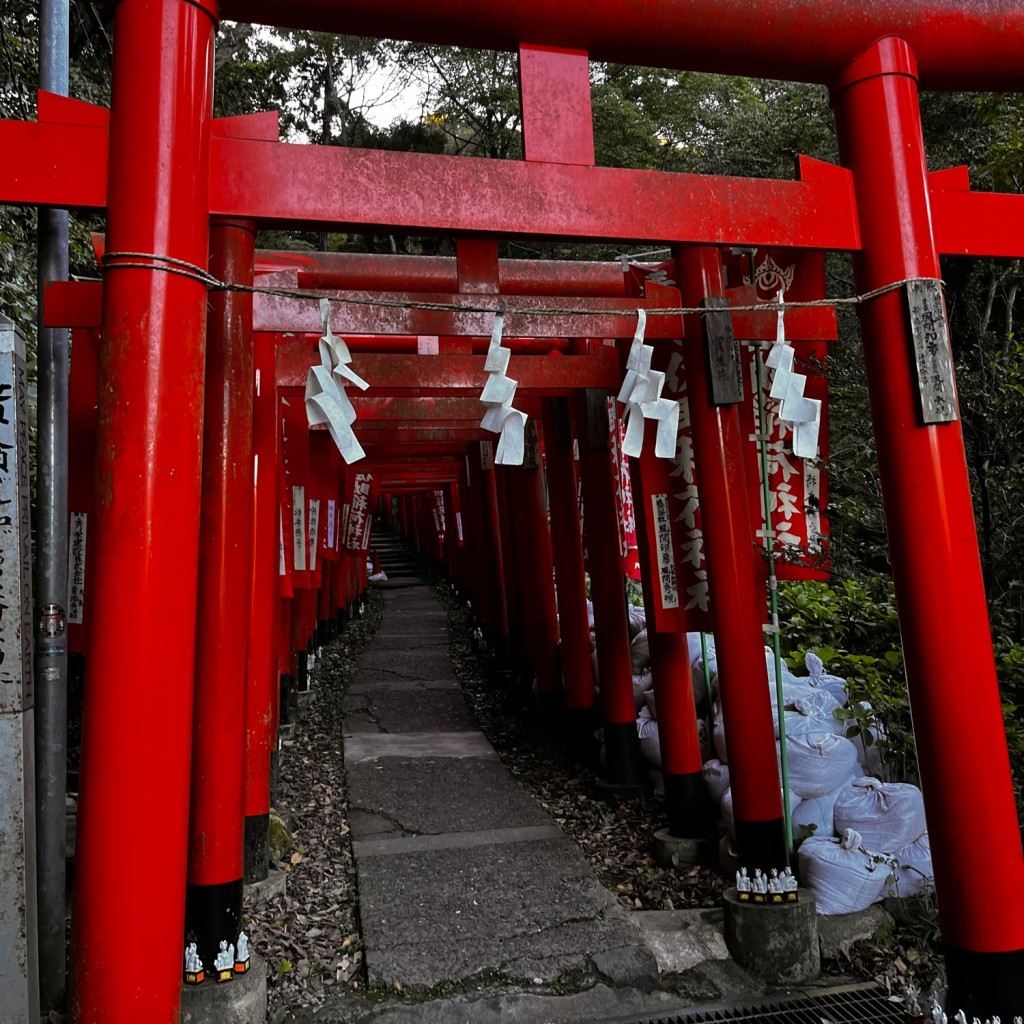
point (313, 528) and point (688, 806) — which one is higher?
point (313, 528)

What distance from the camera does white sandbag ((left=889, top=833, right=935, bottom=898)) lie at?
4776 millimetres

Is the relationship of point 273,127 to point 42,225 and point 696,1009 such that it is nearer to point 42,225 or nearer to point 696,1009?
point 42,225

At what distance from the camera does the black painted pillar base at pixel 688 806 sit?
618 centimetres

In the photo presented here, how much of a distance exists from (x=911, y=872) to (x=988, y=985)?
1.53 metres

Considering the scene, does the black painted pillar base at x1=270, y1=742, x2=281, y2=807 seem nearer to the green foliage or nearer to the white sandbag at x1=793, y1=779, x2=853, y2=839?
the white sandbag at x1=793, y1=779, x2=853, y2=839

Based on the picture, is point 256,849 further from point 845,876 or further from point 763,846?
point 845,876

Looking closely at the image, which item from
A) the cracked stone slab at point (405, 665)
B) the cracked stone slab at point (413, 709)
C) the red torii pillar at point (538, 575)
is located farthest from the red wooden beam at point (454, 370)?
the cracked stone slab at point (405, 665)

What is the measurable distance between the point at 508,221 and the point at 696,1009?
4.04m

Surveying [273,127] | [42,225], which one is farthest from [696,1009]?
[42,225]

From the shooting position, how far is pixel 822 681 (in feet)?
20.6

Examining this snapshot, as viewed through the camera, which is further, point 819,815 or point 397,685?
point 397,685

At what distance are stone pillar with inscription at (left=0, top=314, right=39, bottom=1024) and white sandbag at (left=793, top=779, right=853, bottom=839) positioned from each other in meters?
4.21

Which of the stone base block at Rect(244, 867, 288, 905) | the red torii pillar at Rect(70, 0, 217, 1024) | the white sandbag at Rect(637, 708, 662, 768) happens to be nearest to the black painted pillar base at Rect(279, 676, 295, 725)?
the stone base block at Rect(244, 867, 288, 905)

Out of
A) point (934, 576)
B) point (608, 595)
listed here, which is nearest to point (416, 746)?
point (608, 595)
